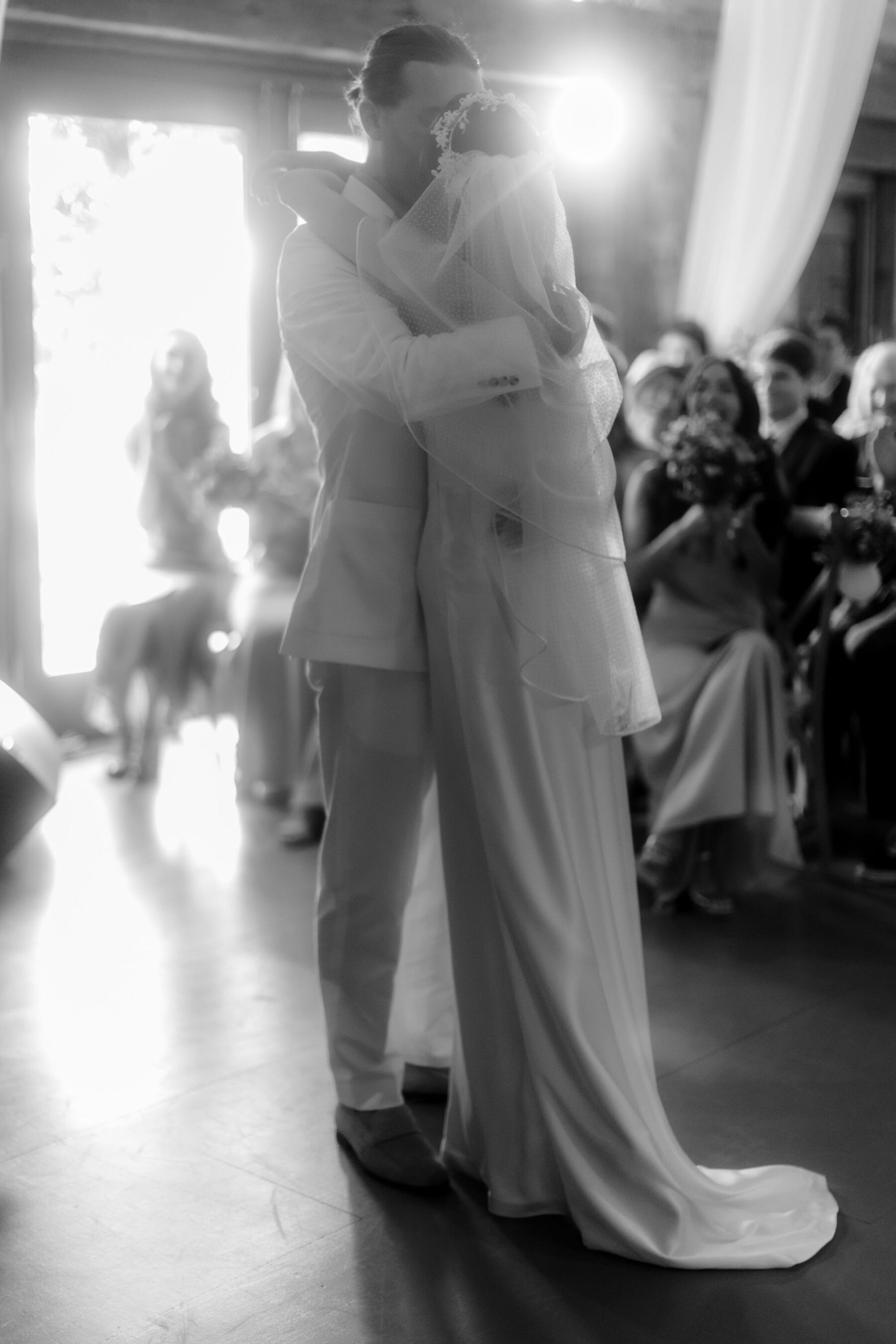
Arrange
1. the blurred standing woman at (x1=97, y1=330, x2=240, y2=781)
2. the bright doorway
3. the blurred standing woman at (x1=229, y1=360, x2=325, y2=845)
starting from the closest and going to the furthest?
the blurred standing woman at (x1=229, y1=360, x2=325, y2=845) → the blurred standing woman at (x1=97, y1=330, x2=240, y2=781) → the bright doorway

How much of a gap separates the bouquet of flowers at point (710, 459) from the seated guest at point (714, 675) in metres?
0.03

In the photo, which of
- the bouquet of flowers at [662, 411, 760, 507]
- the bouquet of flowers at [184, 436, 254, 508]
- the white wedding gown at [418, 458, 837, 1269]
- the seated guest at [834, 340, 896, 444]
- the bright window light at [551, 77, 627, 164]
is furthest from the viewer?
the bright window light at [551, 77, 627, 164]

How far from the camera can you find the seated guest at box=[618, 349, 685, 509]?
4809 millimetres

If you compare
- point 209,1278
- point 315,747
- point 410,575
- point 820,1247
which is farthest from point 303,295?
point 315,747

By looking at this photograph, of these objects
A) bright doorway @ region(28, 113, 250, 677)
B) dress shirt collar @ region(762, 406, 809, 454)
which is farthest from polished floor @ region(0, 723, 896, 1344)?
bright doorway @ region(28, 113, 250, 677)

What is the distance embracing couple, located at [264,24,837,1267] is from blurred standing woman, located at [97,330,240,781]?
301 cm

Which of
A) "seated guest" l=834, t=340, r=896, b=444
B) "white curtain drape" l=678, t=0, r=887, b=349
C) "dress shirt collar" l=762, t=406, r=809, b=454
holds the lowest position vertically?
"dress shirt collar" l=762, t=406, r=809, b=454

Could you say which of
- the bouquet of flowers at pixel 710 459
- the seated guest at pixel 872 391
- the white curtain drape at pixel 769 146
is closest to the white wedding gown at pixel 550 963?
the bouquet of flowers at pixel 710 459

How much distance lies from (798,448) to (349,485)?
2.62 m

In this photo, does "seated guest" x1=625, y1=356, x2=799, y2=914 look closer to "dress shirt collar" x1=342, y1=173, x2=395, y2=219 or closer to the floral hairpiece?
"dress shirt collar" x1=342, y1=173, x2=395, y2=219

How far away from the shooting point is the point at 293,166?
2318 millimetres

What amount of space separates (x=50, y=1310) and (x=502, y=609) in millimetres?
1119

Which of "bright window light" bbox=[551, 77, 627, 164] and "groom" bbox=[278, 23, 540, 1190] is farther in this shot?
"bright window light" bbox=[551, 77, 627, 164]

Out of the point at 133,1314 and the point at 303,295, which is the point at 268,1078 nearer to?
the point at 133,1314
